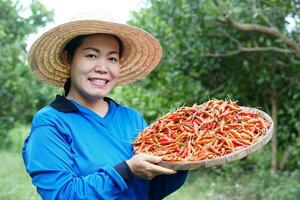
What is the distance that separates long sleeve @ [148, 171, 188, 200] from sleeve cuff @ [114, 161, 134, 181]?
31 centimetres

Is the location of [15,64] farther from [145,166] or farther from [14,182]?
[145,166]

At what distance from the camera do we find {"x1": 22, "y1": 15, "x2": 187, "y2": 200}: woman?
190cm

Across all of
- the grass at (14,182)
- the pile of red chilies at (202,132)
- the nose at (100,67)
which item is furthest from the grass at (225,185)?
the nose at (100,67)

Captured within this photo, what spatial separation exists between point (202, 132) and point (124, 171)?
1.22 feet

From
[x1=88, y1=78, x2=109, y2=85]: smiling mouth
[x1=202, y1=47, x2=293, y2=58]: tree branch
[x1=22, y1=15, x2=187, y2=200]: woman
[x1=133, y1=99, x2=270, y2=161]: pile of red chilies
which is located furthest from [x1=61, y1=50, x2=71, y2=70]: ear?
[x1=202, y1=47, x2=293, y2=58]: tree branch

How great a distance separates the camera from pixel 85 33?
7.04 feet

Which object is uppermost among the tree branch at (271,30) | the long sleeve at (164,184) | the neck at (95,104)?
the neck at (95,104)

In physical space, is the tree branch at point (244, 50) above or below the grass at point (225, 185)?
above

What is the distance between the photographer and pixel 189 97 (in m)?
6.91

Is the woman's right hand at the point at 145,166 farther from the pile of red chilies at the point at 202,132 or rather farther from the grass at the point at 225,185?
the grass at the point at 225,185

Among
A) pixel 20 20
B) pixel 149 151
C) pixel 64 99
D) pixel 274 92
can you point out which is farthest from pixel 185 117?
pixel 20 20

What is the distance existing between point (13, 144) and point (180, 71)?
276 inches

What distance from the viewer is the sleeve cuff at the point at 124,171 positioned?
192cm

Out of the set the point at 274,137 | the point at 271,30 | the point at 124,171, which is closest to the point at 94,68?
the point at 124,171
